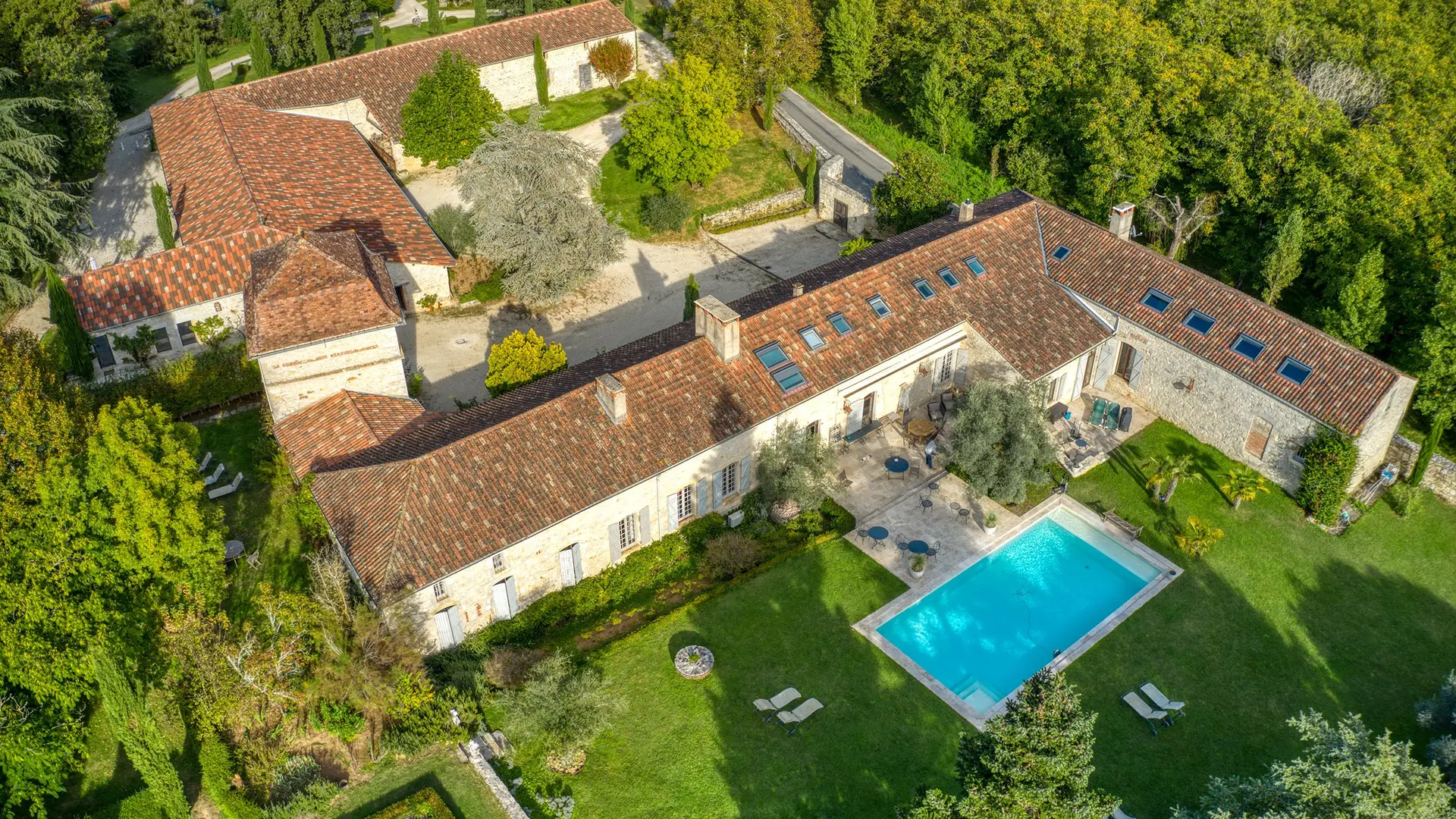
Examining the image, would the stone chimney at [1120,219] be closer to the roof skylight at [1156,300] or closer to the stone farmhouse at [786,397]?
the stone farmhouse at [786,397]

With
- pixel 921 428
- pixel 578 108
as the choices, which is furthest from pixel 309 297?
pixel 578 108

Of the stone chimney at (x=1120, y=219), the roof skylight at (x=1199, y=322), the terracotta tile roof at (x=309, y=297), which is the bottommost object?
the roof skylight at (x=1199, y=322)

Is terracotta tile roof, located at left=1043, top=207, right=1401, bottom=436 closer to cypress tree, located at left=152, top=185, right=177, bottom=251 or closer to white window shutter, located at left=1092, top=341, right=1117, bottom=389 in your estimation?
white window shutter, located at left=1092, top=341, right=1117, bottom=389

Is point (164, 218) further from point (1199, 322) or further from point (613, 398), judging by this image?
point (1199, 322)

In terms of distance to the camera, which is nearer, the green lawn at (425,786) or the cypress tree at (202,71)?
the green lawn at (425,786)

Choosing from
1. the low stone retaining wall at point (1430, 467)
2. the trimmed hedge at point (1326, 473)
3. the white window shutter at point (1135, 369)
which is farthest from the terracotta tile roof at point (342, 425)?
the low stone retaining wall at point (1430, 467)

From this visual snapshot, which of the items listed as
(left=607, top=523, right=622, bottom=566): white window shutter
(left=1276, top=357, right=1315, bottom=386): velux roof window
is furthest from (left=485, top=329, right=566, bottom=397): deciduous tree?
(left=1276, top=357, right=1315, bottom=386): velux roof window
